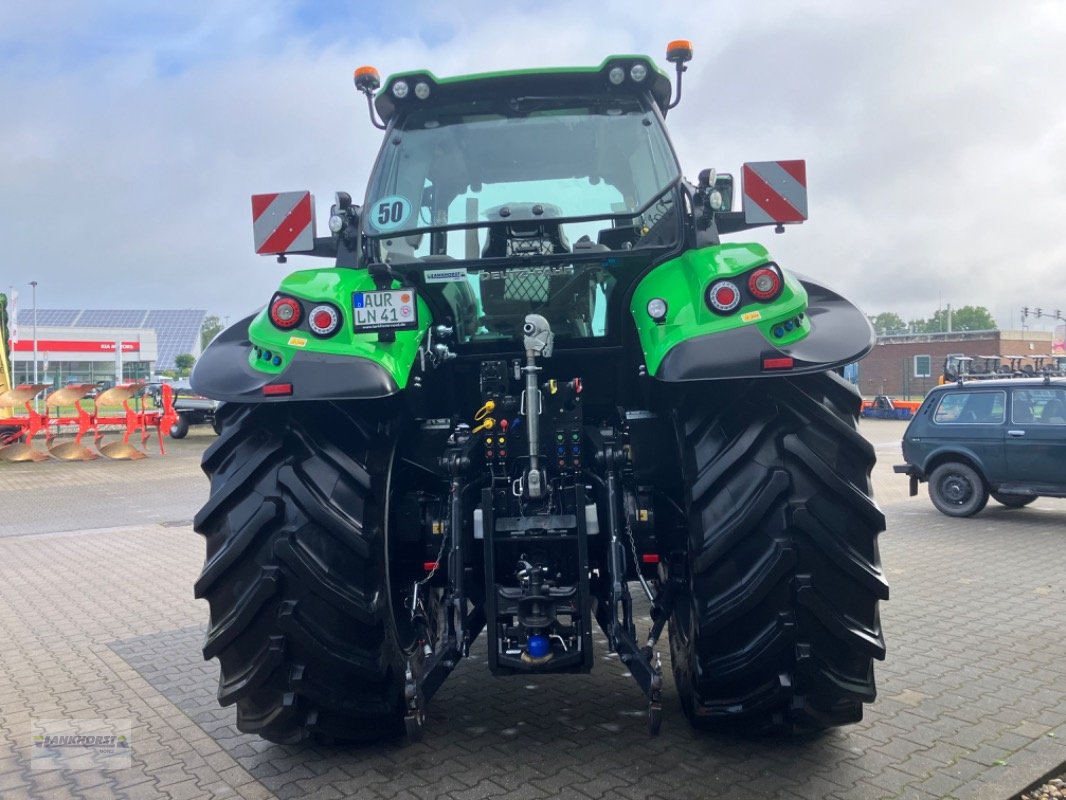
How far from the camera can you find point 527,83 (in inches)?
156

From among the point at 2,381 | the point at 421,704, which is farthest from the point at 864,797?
the point at 2,381

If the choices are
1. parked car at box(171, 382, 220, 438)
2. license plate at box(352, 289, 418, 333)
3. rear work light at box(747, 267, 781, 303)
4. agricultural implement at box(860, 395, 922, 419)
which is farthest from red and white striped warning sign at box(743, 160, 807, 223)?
agricultural implement at box(860, 395, 922, 419)

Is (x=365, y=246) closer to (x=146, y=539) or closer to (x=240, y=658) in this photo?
(x=240, y=658)

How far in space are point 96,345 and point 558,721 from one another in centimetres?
5348

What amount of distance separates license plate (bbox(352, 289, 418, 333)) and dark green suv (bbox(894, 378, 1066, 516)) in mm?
9550

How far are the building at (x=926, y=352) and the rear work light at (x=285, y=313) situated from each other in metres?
47.6

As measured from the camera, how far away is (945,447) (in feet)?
36.9

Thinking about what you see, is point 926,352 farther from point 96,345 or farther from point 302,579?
point 302,579

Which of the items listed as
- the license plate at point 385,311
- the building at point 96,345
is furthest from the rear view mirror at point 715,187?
the building at point 96,345

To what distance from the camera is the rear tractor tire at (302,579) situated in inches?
126

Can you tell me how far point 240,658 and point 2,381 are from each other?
2452 centimetres

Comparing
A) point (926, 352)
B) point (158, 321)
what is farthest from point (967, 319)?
point (158, 321)

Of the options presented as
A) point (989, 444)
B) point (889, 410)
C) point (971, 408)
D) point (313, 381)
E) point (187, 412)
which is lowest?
point (889, 410)

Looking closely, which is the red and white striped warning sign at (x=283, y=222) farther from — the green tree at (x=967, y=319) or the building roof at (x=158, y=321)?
the green tree at (x=967, y=319)
